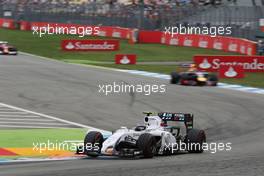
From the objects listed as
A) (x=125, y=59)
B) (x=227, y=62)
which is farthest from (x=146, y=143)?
(x=125, y=59)

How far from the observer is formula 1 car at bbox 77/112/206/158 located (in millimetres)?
13125

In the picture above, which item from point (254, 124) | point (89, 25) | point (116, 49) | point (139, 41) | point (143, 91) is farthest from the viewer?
point (89, 25)

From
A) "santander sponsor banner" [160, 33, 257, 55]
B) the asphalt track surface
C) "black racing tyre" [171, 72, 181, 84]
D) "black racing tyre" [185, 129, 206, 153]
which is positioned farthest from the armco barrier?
"black racing tyre" [185, 129, 206, 153]

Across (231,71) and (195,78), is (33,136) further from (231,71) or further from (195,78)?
(231,71)

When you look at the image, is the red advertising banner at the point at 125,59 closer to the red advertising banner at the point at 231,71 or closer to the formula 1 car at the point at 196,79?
the red advertising banner at the point at 231,71

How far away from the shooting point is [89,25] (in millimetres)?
57000

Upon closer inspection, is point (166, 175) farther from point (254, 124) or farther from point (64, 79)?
point (64, 79)

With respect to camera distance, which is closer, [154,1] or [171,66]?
[171,66]

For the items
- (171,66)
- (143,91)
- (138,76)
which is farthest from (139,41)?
(143,91)

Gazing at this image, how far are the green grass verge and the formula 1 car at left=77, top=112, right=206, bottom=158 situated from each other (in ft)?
7.25

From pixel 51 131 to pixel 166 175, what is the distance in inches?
280

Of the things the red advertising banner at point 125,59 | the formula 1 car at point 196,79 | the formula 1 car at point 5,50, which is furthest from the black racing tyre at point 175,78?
the formula 1 car at point 5,50

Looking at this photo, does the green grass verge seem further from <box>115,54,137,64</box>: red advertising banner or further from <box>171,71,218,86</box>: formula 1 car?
<box>115,54,137,64</box>: red advertising banner

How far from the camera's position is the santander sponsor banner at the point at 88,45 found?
44.8 metres
